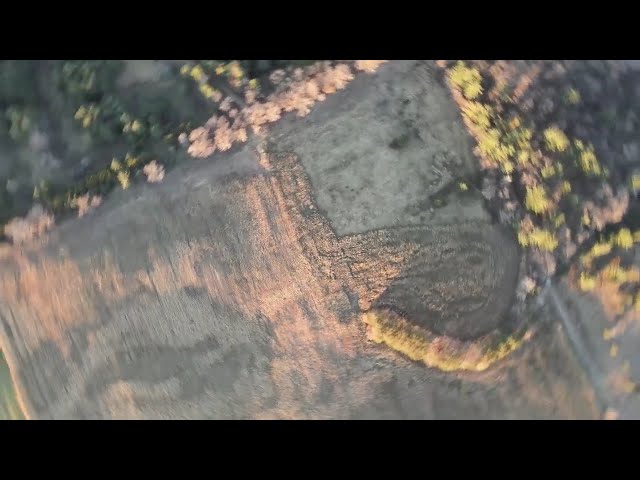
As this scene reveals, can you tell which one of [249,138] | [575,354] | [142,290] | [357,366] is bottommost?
[575,354]

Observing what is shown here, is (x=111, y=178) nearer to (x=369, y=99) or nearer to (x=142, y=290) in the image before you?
(x=142, y=290)

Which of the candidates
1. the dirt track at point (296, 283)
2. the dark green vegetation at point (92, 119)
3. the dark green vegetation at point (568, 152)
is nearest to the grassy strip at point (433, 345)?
the dirt track at point (296, 283)

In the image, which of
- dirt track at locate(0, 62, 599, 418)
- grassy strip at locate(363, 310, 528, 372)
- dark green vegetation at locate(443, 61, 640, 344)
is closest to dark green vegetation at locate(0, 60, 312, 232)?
dirt track at locate(0, 62, 599, 418)

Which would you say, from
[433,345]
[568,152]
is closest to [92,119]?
[433,345]

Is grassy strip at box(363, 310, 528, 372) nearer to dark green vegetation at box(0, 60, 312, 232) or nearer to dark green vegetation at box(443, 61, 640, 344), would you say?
dark green vegetation at box(443, 61, 640, 344)

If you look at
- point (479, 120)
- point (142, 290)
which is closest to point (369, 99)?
point (479, 120)

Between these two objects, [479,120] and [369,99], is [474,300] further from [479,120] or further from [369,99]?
[369,99]

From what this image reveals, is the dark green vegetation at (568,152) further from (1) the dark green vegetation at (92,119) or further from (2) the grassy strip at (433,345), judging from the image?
(1) the dark green vegetation at (92,119)

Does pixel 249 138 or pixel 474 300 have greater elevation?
pixel 249 138
